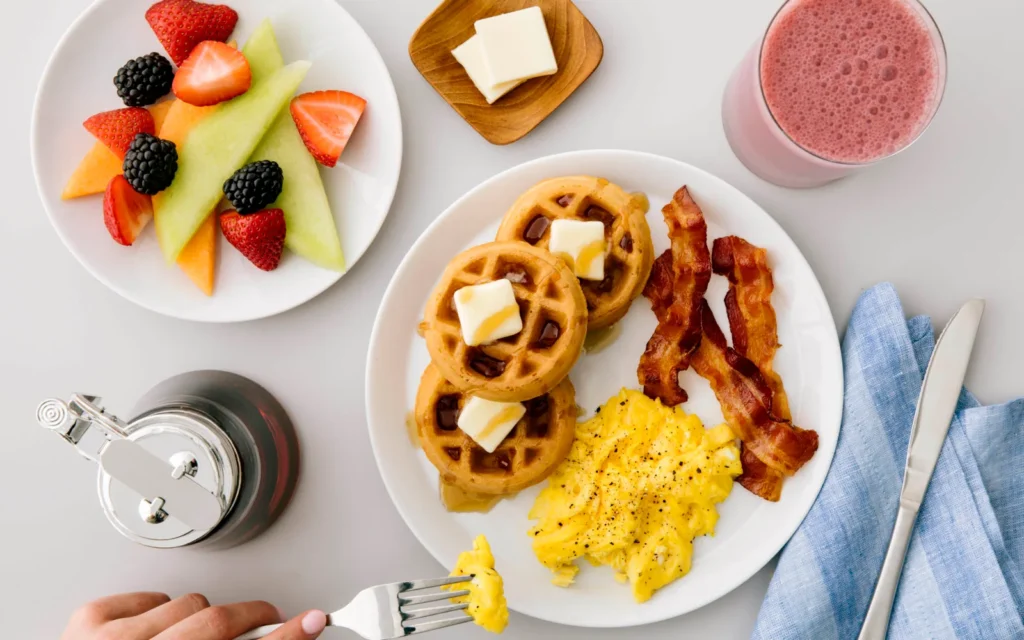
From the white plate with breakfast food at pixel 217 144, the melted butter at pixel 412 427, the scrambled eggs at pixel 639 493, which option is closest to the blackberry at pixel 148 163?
the white plate with breakfast food at pixel 217 144

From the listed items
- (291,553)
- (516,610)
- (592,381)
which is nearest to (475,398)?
(592,381)

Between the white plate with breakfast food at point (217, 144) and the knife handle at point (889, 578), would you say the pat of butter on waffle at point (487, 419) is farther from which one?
the knife handle at point (889, 578)

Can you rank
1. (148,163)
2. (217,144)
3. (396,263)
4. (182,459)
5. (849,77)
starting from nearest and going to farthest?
(182,459) < (849,77) < (148,163) < (217,144) < (396,263)

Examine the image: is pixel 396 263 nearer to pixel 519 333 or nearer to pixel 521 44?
pixel 519 333

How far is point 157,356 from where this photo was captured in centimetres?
235

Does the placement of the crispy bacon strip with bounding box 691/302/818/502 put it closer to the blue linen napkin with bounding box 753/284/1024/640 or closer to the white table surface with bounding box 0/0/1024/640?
the blue linen napkin with bounding box 753/284/1024/640

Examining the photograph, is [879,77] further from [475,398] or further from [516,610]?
[516,610]

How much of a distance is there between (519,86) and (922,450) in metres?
1.58

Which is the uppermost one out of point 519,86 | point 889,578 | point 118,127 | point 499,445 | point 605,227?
point 118,127

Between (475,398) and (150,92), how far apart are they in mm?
1315

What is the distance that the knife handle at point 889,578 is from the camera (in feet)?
6.99

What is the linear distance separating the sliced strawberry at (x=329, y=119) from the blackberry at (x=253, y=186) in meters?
0.14

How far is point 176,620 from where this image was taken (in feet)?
6.52

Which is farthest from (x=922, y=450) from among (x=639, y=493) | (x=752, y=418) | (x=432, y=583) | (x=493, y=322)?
(x=432, y=583)
